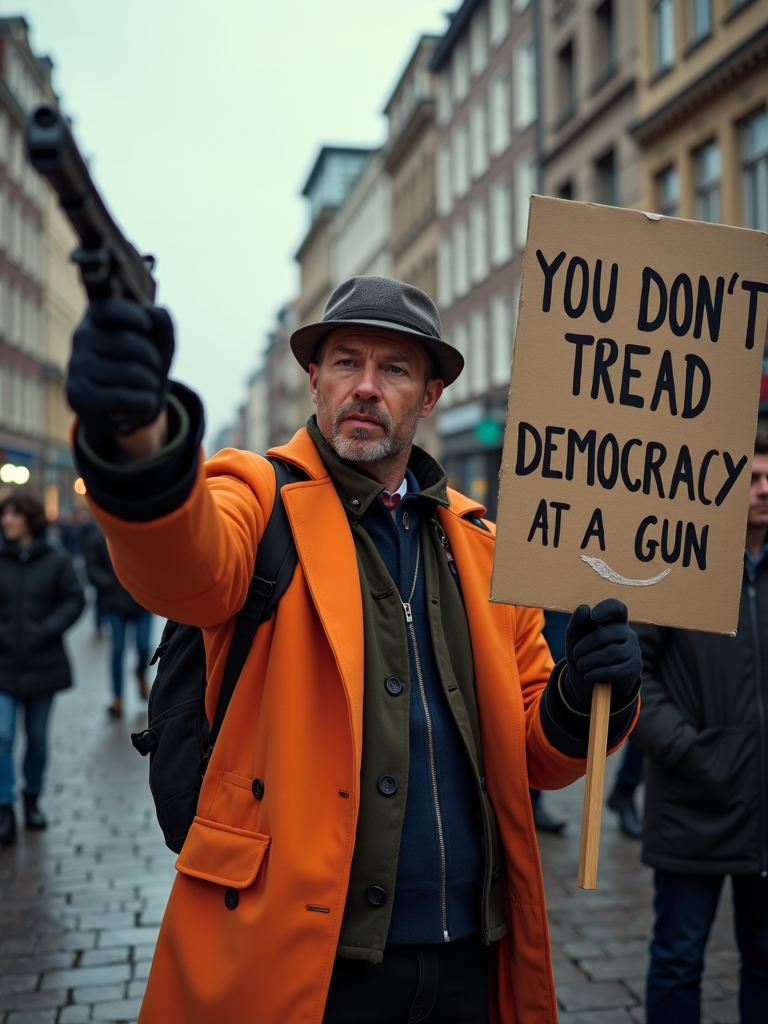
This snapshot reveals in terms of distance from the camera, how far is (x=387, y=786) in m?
2.15

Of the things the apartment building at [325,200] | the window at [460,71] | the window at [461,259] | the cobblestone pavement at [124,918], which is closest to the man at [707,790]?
the cobblestone pavement at [124,918]

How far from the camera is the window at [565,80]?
23.7 meters

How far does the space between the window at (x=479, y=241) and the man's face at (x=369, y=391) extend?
1148 inches

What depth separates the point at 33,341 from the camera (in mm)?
47531

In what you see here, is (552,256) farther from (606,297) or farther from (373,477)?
(373,477)

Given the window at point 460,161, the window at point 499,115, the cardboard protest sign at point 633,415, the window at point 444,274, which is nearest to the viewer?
the cardboard protest sign at point 633,415

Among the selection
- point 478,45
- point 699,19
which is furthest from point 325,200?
point 699,19

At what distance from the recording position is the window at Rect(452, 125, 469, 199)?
3334cm

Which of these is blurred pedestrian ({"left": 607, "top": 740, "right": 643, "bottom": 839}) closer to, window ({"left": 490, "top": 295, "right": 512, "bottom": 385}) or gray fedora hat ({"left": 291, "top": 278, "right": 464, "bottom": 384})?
gray fedora hat ({"left": 291, "top": 278, "right": 464, "bottom": 384})

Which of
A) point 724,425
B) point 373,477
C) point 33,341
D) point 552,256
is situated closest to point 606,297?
point 552,256

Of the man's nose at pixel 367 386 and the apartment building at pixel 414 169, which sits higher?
the apartment building at pixel 414 169

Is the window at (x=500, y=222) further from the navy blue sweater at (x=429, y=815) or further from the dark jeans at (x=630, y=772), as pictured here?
the navy blue sweater at (x=429, y=815)

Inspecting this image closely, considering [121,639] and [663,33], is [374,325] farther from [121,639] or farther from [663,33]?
[663,33]

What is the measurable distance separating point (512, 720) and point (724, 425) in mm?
806
